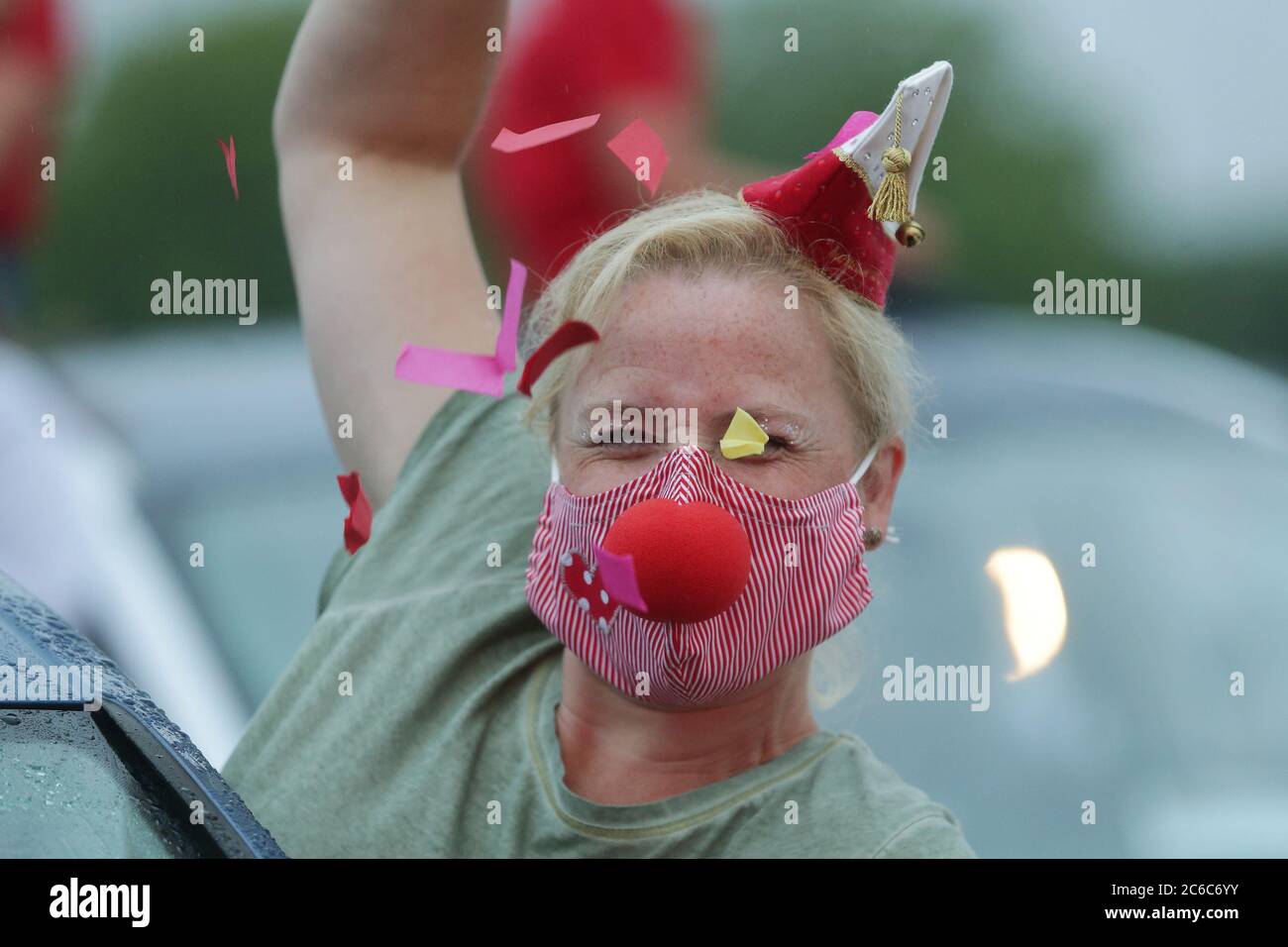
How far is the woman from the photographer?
162 centimetres

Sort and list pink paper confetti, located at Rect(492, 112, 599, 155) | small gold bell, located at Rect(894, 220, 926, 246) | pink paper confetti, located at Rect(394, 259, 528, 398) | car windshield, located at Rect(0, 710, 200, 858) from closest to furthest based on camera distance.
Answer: car windshield, located at Rect(0, 710, 200, 858) → small gold bell, located at Rect(894, 220, 926, 246) → pink paper confetti, located at Rect(394, 259, 528, 398) → pink paper confetti, located at Rect(492, 112, 599, 155)

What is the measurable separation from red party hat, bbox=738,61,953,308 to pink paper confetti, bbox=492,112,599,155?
62 cm

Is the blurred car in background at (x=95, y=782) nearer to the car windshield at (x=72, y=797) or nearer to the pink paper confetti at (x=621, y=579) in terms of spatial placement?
the car windshield at (x=72, y=797)

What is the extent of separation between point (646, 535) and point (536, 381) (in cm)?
43

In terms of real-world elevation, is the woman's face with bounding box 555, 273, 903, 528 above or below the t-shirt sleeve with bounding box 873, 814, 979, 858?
above

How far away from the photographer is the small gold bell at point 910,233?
1.61m

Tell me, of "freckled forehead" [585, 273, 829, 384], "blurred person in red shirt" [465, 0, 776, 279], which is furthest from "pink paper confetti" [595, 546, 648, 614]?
"blurred person in red shirt" [465, 0, 776, 279]

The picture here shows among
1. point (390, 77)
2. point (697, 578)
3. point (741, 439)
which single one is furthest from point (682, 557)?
point (390, 77)

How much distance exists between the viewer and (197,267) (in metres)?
2.74

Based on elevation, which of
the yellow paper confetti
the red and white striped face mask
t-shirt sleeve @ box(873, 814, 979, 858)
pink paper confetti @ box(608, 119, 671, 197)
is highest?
pink paper confetti @ box(608, 119, 671, 197)

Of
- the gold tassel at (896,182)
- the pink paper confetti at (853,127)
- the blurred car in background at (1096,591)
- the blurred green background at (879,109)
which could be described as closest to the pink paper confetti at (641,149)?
the blurred green background at (879,109)

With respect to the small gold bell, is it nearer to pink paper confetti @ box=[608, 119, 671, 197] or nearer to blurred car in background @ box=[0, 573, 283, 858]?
pink paper confetti @ box=[608, 119, 671, 197]

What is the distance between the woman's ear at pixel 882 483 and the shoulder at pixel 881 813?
28 centimetres

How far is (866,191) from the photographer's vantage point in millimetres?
1678
